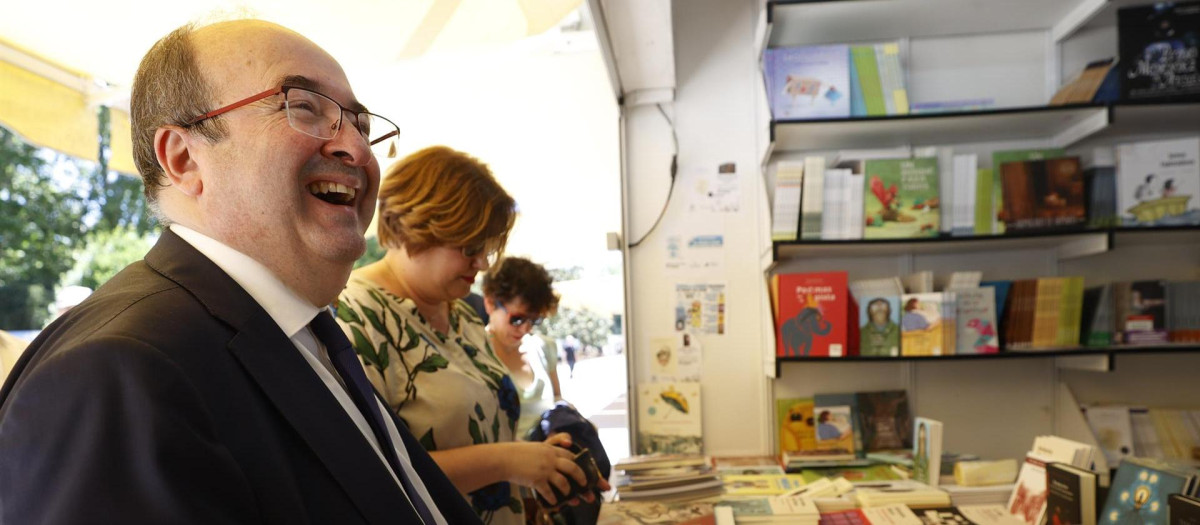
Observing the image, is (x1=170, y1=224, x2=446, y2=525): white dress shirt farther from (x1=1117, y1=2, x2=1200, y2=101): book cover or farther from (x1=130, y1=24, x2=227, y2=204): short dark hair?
(x1=1117, y1=2, x2=1200, y2=101): book cover

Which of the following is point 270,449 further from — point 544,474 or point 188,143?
point 544,474

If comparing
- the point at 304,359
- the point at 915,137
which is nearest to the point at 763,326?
the point at 915,137

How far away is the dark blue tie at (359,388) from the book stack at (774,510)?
144 centimetres

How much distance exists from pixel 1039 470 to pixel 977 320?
2.18ft

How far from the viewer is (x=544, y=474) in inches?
59.4

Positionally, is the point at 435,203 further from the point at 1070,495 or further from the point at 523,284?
the point at 1070,495

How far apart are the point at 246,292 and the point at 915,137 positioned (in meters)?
2.70

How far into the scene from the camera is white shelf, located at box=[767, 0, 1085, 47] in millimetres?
2605

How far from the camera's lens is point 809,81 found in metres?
2.70

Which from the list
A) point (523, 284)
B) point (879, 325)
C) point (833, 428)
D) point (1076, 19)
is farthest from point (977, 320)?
point (523, 284)

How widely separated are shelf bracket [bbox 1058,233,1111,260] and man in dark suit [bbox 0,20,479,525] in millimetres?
2459

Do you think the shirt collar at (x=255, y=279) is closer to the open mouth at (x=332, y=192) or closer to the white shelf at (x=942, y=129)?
the open mouth at (x=332, y=192)

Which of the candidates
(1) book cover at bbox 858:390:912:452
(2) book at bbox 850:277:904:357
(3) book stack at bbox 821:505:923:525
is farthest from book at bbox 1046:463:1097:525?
(1) book cover at bbox 858:390:912:452

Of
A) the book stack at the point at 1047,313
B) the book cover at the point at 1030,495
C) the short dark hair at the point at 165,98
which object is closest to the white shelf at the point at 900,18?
the book stack at the point at 1047,313
